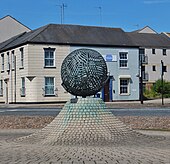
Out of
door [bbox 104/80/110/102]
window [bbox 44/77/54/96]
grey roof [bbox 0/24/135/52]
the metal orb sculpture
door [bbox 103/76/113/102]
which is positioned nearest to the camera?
the metal orb sculpture

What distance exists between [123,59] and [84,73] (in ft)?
130

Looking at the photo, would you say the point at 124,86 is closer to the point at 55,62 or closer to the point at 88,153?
the point at 55,62

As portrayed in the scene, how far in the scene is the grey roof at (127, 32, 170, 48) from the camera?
6644 cm

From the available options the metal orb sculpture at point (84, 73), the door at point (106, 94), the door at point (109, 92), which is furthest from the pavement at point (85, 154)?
the door at point (109, 92)

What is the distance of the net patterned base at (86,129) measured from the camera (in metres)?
13.1

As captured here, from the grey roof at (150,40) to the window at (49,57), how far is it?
18.7m

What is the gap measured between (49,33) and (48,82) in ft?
18.2

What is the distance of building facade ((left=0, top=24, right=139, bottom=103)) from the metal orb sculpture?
34552 millimetres

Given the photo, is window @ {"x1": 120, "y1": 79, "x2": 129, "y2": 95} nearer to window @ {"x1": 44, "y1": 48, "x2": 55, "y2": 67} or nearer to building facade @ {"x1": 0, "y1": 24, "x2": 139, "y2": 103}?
building facade @ {"x1": 0, "y1": 24, "x2": 139, "y2": 103}

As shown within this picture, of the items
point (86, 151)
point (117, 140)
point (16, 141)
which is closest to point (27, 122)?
point (16, 141)

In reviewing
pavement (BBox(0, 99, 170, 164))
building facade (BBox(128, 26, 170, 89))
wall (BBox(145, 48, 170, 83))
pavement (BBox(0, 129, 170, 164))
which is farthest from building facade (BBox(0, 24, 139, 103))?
pavement (BBox(0, 129, 170, 164))

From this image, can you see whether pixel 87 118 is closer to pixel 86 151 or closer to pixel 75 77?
pixel 75 77

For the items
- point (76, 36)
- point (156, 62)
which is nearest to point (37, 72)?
point (76, 36)

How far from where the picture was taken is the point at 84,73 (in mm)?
13789
